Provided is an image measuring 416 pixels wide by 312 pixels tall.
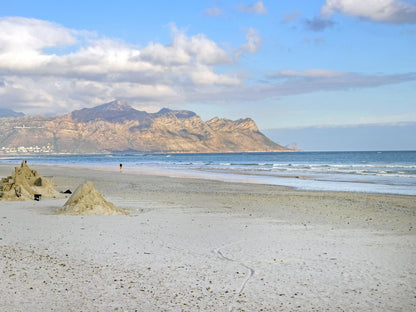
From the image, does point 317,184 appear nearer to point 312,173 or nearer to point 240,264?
A: point 312,173

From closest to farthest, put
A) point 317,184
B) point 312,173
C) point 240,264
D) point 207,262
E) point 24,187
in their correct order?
point 240,264 → point 207,262 → point 24,187 → point 317,184 → point 312,173

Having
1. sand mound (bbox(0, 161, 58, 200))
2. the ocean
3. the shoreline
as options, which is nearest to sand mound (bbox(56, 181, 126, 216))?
sand mound (bbox(0, 161, 58, 200))

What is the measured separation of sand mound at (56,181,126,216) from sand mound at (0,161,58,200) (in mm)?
4754

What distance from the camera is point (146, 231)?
10680mm

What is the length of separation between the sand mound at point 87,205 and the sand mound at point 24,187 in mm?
4754

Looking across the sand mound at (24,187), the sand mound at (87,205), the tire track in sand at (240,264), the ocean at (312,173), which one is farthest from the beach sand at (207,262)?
the ocean at (312,173)

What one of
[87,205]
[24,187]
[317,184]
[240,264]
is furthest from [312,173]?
[240,264]

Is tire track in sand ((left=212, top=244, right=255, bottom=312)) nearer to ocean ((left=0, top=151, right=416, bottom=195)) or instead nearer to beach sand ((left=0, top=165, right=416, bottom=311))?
beach sand ((left=0, top=165, right=416, bottom=311))

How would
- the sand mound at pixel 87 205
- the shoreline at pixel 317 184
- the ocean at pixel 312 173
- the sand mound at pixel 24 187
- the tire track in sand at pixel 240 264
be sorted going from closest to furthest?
1. the tire track in sand at pixel 240 264
2. the sand mound at pixel 87 205
3. the sand mound at pixel 24 187
4. the shoreline at pixel 317 184
5. the ocean at pixel 312 173

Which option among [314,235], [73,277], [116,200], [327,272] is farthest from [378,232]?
[116,200]

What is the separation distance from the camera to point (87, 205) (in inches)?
535

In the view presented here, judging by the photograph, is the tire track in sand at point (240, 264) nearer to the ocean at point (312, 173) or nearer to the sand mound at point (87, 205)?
the sand mound at point (87, 205)

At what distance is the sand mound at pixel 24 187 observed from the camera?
17531mm

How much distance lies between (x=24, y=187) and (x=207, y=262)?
42.4ft
